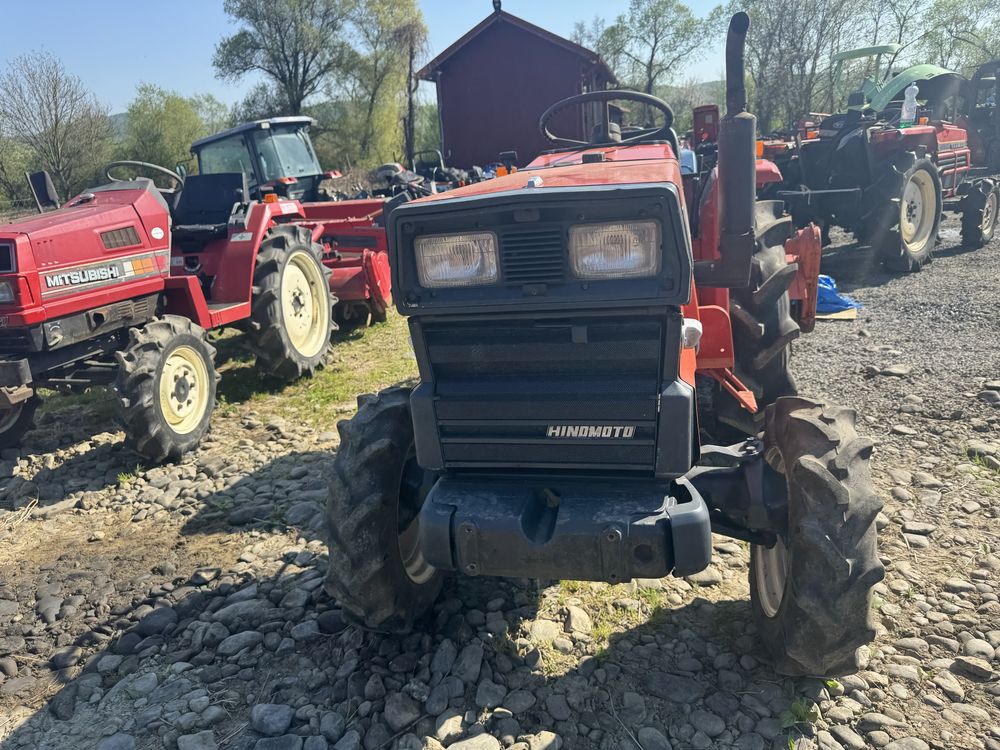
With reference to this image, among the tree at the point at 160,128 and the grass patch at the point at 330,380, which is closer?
the grass patch at the point at 330,380

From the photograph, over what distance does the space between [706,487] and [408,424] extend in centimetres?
109

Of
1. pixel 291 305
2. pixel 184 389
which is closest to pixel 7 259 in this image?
pixel 184 389

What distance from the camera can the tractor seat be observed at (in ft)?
22.7

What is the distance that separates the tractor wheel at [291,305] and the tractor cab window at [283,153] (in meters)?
2.87

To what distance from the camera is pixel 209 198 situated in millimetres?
7012

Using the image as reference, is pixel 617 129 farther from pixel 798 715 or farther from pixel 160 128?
pixel 160 128

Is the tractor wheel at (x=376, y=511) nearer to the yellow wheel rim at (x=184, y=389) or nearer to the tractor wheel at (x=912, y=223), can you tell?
the yellow wheel rim at (x=184, y=389)

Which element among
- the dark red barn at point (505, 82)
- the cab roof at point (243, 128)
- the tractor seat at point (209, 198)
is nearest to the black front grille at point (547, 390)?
the tractor seat at point (209, 198)

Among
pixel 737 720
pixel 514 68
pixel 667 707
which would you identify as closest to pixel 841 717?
pixel 737 720

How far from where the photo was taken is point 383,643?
2.86 meters

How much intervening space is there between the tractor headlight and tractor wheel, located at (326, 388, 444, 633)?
67 centimetres

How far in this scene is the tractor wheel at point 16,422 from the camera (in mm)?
5293

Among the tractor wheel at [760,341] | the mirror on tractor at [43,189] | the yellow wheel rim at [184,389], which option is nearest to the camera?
the tractor wheel at [760,341]

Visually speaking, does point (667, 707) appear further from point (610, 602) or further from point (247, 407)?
point (247, 407)
